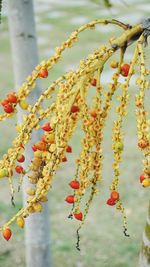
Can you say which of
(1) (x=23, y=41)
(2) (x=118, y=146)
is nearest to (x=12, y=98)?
(2) (x=118, y=146)

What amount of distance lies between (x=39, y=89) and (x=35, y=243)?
3.87 feet

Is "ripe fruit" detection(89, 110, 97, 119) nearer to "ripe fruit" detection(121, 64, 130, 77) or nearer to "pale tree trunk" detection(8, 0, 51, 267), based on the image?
"ripe fruit" detection(121, 64, 130, 77)

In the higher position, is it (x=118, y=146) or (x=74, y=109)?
(x=74, y=109)

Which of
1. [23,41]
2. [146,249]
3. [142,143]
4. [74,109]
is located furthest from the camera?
[23,41]

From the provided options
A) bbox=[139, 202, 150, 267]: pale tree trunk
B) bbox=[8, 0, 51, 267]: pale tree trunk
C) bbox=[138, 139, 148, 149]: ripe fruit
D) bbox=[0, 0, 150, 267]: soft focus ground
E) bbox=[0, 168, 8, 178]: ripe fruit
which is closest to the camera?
bbox=[138, 139, 148, 149]: ripe fruit

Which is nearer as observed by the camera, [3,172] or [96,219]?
[3,172]

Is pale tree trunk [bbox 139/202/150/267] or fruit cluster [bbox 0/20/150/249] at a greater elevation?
fruit cluster [bbox 0/20/150/249]

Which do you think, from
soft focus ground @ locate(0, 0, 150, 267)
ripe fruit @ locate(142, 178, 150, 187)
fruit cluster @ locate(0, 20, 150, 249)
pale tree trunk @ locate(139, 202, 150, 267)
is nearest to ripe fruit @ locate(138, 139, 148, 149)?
fruit cluster @ locate(0, 20, 150, 249)

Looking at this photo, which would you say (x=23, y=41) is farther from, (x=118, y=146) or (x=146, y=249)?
(x=118, y=146)

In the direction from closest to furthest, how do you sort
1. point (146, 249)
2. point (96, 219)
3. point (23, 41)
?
point (146, 249) < point (23, 41) < point (96, 219)

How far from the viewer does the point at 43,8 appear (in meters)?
13.3

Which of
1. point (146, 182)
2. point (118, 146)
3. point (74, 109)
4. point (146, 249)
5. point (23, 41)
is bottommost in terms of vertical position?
point (146, 249)

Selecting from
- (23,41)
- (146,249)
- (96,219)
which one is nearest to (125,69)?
(146,249)

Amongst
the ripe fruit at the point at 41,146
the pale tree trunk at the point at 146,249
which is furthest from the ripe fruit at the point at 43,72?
the pale tree trunk at the point at 146,249
